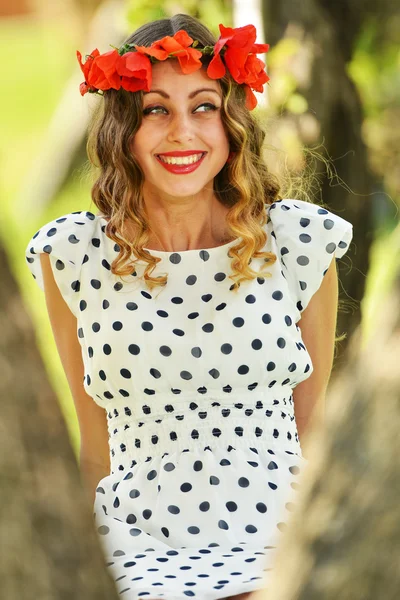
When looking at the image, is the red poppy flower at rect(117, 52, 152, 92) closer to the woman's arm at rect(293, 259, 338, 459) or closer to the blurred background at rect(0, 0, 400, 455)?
the blurred background at rect(0, 0, 400, 455)

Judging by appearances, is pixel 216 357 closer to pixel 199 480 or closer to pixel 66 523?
pixel 199 480

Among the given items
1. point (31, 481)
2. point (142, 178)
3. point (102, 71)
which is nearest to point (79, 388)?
point (142, 178)

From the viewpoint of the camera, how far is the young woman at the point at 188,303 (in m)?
2.27

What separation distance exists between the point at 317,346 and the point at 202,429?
0.45m

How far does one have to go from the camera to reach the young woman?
7.45 ft

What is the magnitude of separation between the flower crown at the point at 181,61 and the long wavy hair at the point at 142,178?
0.03 meters

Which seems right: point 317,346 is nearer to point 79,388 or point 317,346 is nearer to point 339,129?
point 79,388

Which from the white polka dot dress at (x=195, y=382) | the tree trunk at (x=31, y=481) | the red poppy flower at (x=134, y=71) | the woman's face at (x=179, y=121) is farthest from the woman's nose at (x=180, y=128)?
the tree trunk at (x=31, y=481)

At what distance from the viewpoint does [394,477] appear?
98cm

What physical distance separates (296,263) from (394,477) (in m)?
1.61

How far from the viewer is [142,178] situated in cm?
260

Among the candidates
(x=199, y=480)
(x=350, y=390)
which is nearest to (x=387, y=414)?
(x=350, y=390)

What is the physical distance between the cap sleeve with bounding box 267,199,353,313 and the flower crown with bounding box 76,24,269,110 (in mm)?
294

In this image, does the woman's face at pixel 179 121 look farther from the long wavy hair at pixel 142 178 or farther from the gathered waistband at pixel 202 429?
the gathered waistband at pixel 202 429
